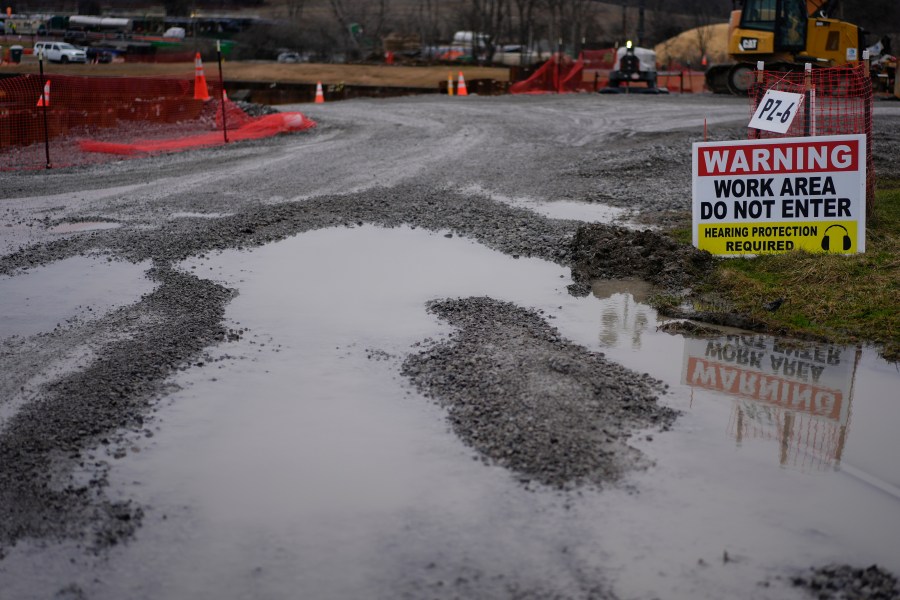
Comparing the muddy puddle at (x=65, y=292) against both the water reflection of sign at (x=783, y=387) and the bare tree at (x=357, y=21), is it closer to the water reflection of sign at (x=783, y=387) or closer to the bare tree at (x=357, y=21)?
the water reflection of sign at (x=783, y=387)

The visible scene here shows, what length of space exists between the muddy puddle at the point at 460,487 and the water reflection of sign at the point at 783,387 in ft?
0.07

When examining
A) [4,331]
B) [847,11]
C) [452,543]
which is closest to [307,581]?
[452,543]

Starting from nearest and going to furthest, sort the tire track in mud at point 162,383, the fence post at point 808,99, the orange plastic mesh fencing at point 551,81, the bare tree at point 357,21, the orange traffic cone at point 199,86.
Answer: the tire track in mud at point 162,383, the fence post at point 808,99, the orange traffic cone at point 199,86, the orange plastic mesh fencing at point 551,81, the bare tree at point 357,21

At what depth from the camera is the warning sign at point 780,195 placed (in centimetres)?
995

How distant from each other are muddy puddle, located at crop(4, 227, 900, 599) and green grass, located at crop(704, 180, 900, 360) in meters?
0.50

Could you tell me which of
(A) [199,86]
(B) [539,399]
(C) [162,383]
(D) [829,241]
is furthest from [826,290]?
(A) [199,86]

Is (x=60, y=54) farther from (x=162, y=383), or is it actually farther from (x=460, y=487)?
(x=460, y=487)

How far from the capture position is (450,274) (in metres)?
10.4

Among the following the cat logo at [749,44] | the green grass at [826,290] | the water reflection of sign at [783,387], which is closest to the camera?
the water reflection of sign at [783,387]

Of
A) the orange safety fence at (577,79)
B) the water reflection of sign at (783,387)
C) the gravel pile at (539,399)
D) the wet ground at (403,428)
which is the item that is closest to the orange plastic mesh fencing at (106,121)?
the wet ground at (403,428)

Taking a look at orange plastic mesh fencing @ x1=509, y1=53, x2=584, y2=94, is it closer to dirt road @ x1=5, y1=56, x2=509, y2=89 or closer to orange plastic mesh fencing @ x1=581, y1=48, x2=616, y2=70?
orange plastic mesh fencing @ x1=581, y1=48, x2=616, y2=70

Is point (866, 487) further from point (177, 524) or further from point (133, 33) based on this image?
point (133, 33)

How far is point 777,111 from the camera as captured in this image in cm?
1050

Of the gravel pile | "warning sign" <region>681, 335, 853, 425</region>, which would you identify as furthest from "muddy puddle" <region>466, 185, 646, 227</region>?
the gravel pile
